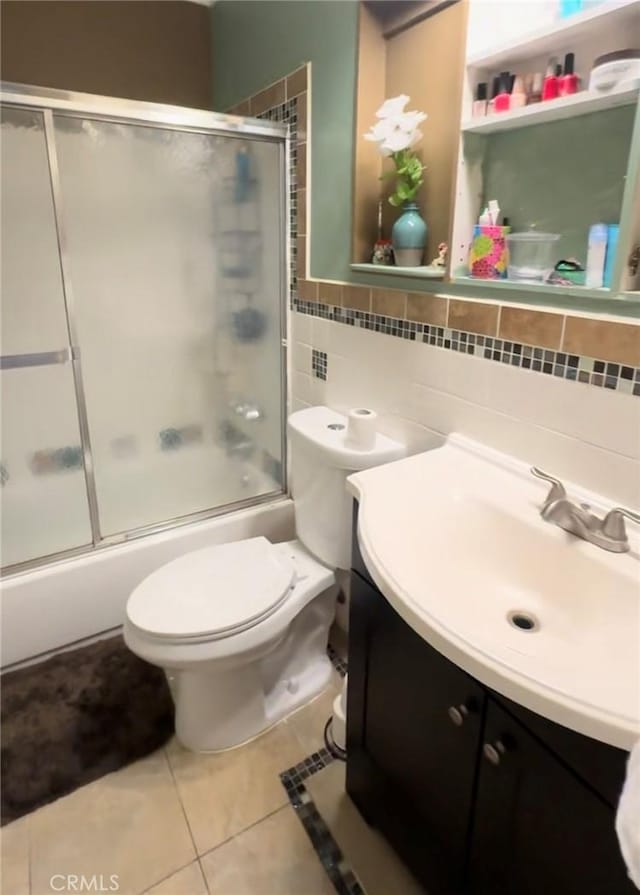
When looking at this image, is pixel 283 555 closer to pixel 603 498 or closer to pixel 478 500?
pixel 478 500

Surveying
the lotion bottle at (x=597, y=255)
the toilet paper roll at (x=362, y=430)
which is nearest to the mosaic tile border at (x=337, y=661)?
the toilet paper roll at (x=362, y=430)

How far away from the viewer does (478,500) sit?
3.43 feet

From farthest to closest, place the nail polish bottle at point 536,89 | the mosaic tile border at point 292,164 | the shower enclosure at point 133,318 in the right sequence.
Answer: the mosaic tile border at point 292,164, the shower enclosure at point 133,318, the nail polish bottle at point 536,89

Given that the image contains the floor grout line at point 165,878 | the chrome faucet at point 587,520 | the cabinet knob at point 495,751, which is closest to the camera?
the cabinet knob at point 495,751

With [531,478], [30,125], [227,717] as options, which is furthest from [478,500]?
[30,125]

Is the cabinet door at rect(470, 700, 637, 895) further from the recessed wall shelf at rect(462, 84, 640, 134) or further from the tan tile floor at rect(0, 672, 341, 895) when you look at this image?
the recessed wall shelf at rect(462, 84, 640, 134)

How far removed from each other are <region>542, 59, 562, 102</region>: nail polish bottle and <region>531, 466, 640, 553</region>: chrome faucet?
0.71m

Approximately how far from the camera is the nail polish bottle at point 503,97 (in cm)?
105

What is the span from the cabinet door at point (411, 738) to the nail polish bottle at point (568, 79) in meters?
0.99

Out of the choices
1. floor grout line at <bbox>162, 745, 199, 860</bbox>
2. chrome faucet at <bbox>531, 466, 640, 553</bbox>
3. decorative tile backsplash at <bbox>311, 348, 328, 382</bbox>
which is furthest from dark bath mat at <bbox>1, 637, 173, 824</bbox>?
chrome faucet at <bbox>531, 466, 640, 553</bbox>

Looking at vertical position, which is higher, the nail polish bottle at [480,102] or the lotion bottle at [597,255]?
the nail polish bottle at [480,102]

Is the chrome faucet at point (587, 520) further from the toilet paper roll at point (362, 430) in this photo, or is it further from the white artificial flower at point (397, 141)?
the white artificial flower at point (397, 141)

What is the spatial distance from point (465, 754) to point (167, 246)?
5.38 ft

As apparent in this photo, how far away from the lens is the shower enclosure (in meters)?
1.54
